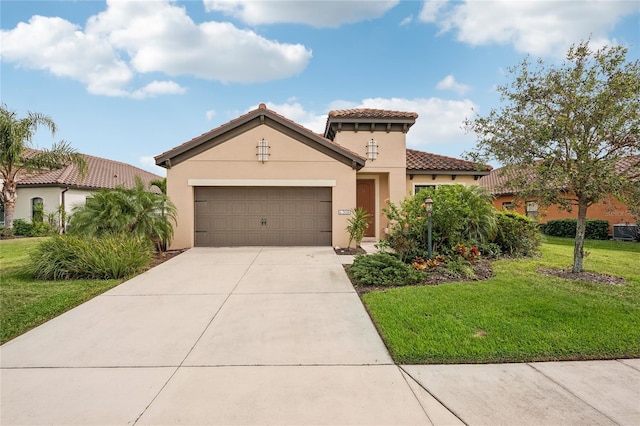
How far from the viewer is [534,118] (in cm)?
632

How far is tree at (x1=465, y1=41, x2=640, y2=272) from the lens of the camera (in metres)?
5.73

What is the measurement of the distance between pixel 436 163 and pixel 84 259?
13.8 m

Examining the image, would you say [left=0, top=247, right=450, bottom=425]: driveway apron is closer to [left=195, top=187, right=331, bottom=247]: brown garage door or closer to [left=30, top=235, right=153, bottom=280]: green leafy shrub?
[left=30, top=235, right=153, bottom=280]: green leafy shrub

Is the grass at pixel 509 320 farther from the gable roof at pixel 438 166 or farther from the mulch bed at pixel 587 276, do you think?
the gable roof at pixel 438 166

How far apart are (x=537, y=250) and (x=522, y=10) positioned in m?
7.09

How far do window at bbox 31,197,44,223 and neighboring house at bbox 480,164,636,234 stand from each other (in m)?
23.4

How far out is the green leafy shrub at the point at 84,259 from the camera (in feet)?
23.3

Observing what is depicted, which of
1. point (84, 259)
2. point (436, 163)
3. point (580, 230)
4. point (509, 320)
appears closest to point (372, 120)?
point (436, 163)

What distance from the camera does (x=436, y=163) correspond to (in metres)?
14.6

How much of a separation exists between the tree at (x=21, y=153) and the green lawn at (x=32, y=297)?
11.2 meters

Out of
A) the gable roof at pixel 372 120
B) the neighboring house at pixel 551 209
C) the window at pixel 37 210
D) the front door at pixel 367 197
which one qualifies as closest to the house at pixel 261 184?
the gable roof at pixel 372 120

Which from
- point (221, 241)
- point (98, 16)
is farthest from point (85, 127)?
point (221, 241)

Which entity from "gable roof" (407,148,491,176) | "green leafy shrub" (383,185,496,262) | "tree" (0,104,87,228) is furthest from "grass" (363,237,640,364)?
"tree" (0,104,87,228)

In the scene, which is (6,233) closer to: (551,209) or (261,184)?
(261,184)
